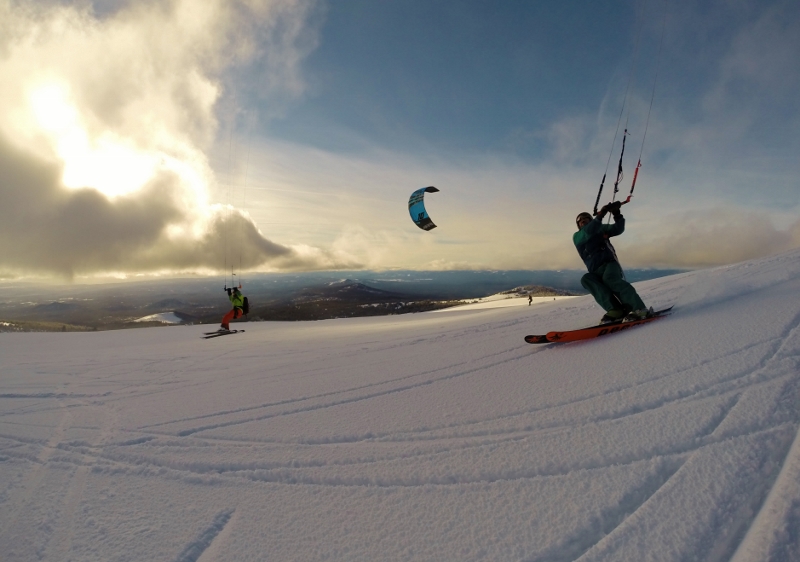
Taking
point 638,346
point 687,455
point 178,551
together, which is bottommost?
point 178,551

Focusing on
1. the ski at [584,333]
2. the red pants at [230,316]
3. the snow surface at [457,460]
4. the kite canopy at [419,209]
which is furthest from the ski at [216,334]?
the ski at [584,333]

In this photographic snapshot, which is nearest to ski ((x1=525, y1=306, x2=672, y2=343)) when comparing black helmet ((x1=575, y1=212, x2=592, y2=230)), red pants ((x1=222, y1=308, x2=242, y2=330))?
black helmet ((x1=575, y1=212, x2=592, y2=230))

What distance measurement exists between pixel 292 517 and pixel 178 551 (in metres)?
0.71

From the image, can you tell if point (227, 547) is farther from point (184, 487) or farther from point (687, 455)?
point (687, 455)

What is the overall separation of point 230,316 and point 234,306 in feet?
1.55

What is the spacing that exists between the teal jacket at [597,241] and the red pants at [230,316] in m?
14.2

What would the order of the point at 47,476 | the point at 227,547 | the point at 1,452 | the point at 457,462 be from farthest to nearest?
the point at 1,452 < the point at 47,476 < the point at 457,462 < the point at 227,547

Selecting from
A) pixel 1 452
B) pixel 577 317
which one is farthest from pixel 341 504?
pixel 577 317

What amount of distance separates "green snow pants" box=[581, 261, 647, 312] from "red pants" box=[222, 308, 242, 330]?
14.2 meters

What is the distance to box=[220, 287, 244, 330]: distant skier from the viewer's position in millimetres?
15305

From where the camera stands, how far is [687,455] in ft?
7.85

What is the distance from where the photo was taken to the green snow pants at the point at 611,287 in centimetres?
605

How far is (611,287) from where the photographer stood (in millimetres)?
6332

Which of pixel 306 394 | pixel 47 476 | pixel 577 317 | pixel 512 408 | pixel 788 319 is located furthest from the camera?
pixel 577 317
